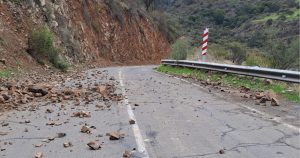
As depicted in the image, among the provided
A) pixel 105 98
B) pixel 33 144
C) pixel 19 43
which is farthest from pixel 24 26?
pixel 33 144

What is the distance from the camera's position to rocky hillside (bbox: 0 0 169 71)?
2158 centimetres

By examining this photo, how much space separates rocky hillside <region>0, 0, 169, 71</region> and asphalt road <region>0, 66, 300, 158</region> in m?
9.26

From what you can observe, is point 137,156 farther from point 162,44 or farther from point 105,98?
point 162,44

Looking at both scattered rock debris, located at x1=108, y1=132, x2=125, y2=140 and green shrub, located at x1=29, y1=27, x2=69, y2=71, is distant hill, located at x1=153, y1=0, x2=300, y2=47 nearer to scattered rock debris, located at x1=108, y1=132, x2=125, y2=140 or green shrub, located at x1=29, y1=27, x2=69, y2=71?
green shrub, located at x1=29, y1=27, x2=69, y2=71

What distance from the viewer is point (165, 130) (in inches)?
314

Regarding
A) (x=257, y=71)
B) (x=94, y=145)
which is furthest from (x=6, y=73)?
(x=94, y=145)

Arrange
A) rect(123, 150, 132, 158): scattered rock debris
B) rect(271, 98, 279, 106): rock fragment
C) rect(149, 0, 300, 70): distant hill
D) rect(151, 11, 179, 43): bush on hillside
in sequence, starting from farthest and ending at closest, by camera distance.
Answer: rect(149, 0, 300, 70): distant hill → rect(151, 11, 179, 43): bush on hillside → rect(271, 98, 279, 106): rock fragment → rect(123, 150, 132, 158): scattered rock debris

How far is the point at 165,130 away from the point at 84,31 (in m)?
33.0

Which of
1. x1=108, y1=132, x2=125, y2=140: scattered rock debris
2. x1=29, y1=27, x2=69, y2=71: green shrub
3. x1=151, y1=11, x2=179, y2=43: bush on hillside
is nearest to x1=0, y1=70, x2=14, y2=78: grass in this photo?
x1=29, y1=27, x2=69, y2=71: green shrub

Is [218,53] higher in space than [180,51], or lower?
lower

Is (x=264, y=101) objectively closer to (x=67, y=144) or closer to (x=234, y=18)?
(x=67, y=144)

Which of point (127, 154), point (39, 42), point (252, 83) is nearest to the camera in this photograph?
point (127, 154)

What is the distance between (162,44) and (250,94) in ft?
156

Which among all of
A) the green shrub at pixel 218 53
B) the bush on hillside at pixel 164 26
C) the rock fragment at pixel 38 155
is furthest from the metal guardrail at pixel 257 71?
the bush on hillside at pixel 164 26
